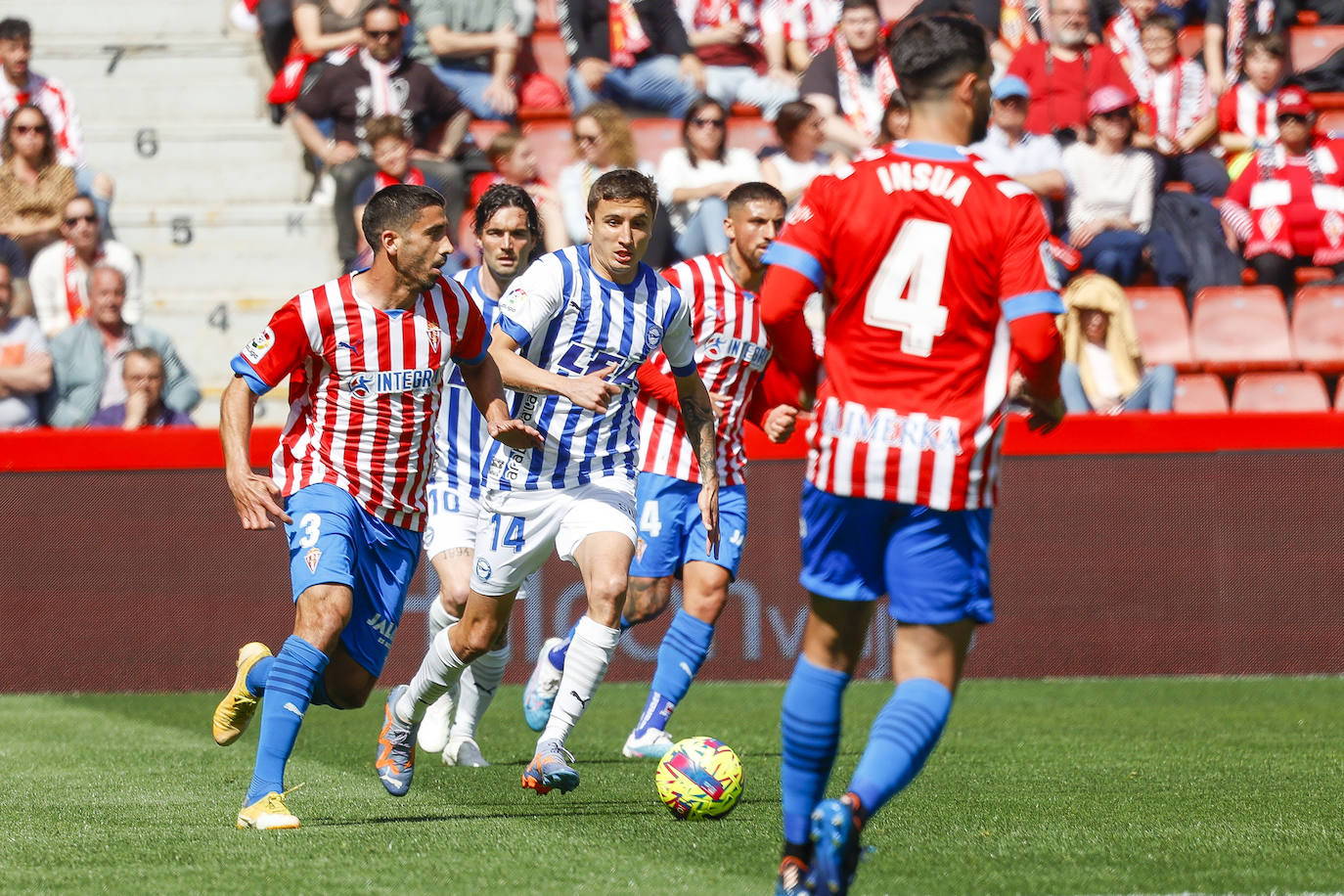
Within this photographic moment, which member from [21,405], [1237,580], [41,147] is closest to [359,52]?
[41,147]

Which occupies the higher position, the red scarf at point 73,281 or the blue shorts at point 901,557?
the blue shorts at point 901,557

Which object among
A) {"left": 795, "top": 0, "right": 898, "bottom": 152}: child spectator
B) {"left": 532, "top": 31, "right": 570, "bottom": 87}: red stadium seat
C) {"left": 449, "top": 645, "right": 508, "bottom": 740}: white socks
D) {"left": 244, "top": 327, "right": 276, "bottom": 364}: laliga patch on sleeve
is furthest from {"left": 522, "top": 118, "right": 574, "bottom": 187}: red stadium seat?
{"left": 244, "top": 327, "right": 276, "bottom": 364}: laliga patch on sleeve

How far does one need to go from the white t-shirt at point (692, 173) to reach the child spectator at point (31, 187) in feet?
14.1

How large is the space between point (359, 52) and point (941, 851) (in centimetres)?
988

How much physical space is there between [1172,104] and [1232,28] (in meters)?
1.49

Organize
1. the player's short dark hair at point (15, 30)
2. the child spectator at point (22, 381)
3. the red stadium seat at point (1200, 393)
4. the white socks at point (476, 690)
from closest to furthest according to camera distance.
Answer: the white socks at point (476, 690) → the child spectator at point (22, 381) → the red stadium seat at point (1200, 393) → the player's short dark hair at point (15, 30)

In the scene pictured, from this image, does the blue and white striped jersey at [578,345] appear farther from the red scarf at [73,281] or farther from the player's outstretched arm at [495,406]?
the red scarf at [73,281]

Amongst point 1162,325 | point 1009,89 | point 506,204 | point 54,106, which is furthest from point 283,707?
point 54,106

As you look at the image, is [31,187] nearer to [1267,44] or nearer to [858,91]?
[858,91]

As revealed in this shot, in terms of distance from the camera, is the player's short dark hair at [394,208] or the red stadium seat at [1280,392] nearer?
the player's short dark hair at [394,208]

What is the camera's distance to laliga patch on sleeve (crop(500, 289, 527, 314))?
643 centimetres

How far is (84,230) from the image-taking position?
39.8 ft

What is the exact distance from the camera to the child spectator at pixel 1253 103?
14336 mm

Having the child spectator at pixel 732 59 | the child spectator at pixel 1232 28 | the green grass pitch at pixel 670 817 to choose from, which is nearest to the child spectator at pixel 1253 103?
the child spectator at pixel 1232 28
